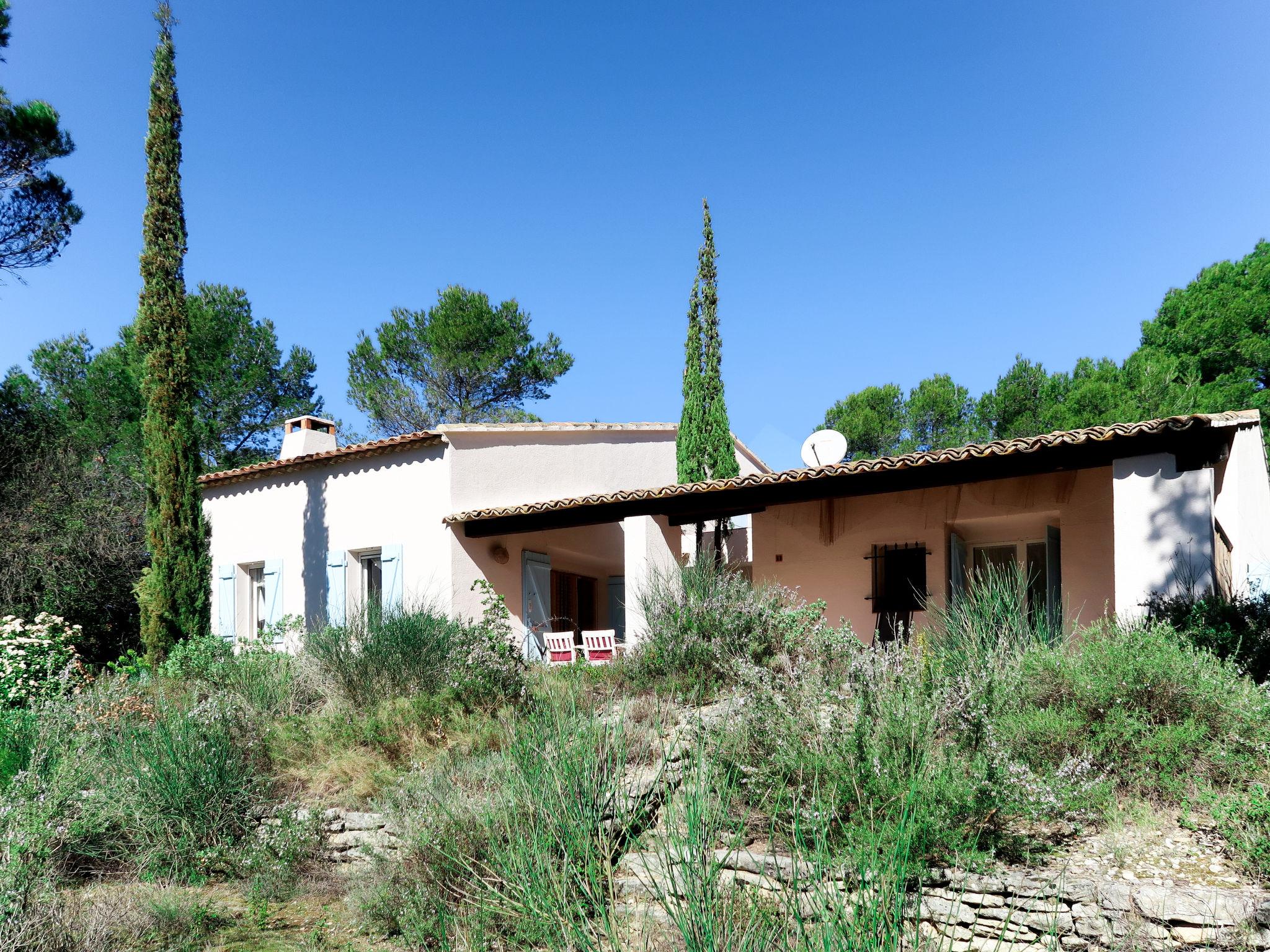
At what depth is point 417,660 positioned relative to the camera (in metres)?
7.66

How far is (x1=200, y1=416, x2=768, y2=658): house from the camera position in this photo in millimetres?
11680

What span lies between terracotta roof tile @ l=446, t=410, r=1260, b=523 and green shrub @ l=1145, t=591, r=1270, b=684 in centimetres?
140

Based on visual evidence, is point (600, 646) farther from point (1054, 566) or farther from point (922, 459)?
point (1054, 566)

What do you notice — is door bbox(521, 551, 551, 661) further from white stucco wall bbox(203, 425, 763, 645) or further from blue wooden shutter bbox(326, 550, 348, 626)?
blue wooden shutter bbox(326, 550, 348, 626)

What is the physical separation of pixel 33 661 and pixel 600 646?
6.57 meters

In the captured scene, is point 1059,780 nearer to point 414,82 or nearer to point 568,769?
point 568,769

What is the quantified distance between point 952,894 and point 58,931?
4.42 m

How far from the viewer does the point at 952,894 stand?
412cm

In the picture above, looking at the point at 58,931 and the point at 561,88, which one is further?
the point at 561,88

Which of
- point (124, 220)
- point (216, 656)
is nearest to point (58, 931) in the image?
point (216, 656)

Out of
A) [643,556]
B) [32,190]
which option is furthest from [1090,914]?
[32,190]

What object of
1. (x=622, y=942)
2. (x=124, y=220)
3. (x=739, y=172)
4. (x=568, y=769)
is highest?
(x=739, y=172)

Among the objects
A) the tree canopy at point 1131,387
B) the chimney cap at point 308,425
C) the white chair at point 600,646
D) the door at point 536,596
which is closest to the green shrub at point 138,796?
the white chair at point 600,646

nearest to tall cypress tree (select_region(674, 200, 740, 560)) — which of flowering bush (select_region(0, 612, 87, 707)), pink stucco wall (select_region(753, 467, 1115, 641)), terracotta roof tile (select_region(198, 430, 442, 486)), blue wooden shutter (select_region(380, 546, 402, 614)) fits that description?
pink stucco wall (select_region(753, 467, 1115, 641))
